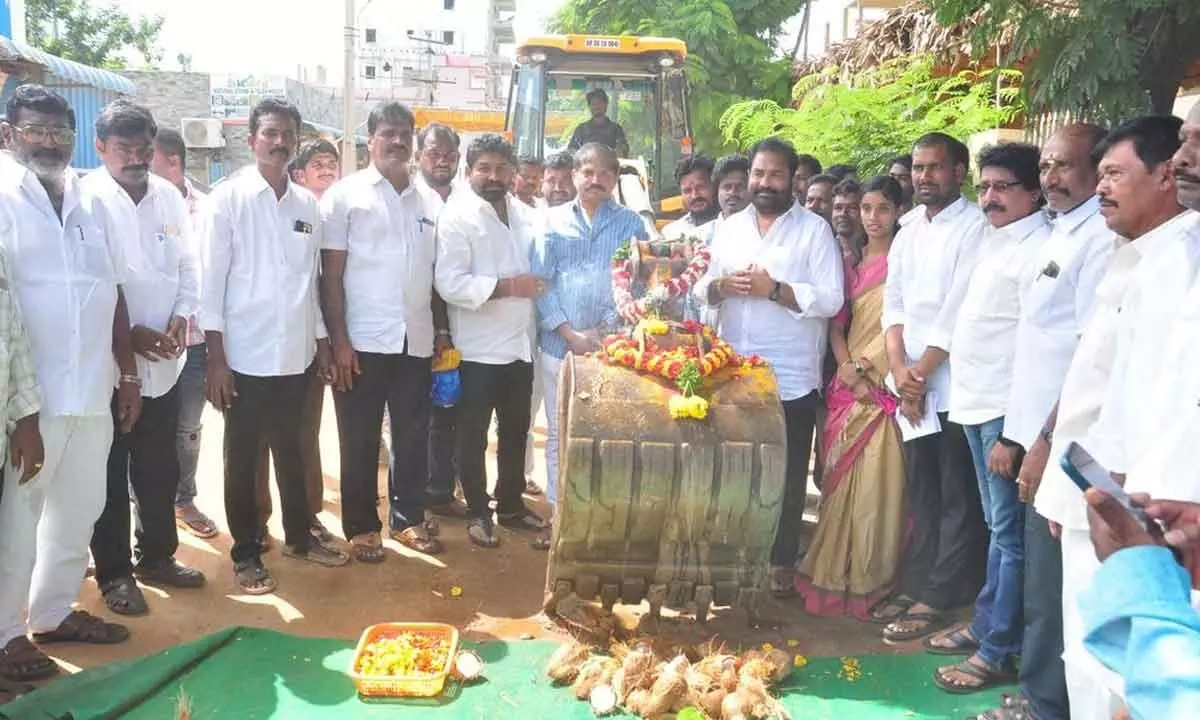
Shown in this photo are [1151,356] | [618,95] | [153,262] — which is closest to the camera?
[1151,356]

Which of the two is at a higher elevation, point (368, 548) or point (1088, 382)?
point (1088, 382)

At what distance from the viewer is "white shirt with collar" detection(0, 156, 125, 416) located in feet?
11.7

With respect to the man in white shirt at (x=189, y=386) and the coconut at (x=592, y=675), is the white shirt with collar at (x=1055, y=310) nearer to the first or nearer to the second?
the coconut at (x=592, y=675)

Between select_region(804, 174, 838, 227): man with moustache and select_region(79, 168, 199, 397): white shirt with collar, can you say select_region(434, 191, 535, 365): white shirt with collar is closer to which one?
select_region(79, 168, 199, 397): white shirt with collar

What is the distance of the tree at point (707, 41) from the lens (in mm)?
16844

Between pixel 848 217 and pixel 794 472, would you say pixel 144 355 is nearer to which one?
pixel 794 472

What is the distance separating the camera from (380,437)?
5.09m

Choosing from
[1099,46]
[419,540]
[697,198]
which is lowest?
[419,540]

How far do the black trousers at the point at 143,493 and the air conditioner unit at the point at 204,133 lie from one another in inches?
754

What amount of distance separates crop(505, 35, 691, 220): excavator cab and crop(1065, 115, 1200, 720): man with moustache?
7.00m

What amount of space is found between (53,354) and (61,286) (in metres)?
0.26

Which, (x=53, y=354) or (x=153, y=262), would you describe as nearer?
(x=53, y=354)

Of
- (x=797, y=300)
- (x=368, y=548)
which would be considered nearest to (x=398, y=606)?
(x=368, y=548)

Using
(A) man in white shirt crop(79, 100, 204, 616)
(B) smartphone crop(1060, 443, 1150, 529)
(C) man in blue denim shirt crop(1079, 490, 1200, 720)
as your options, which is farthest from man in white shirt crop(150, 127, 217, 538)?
(C) man in blue denim shirt crop(1079, 490, 1200, 720)
